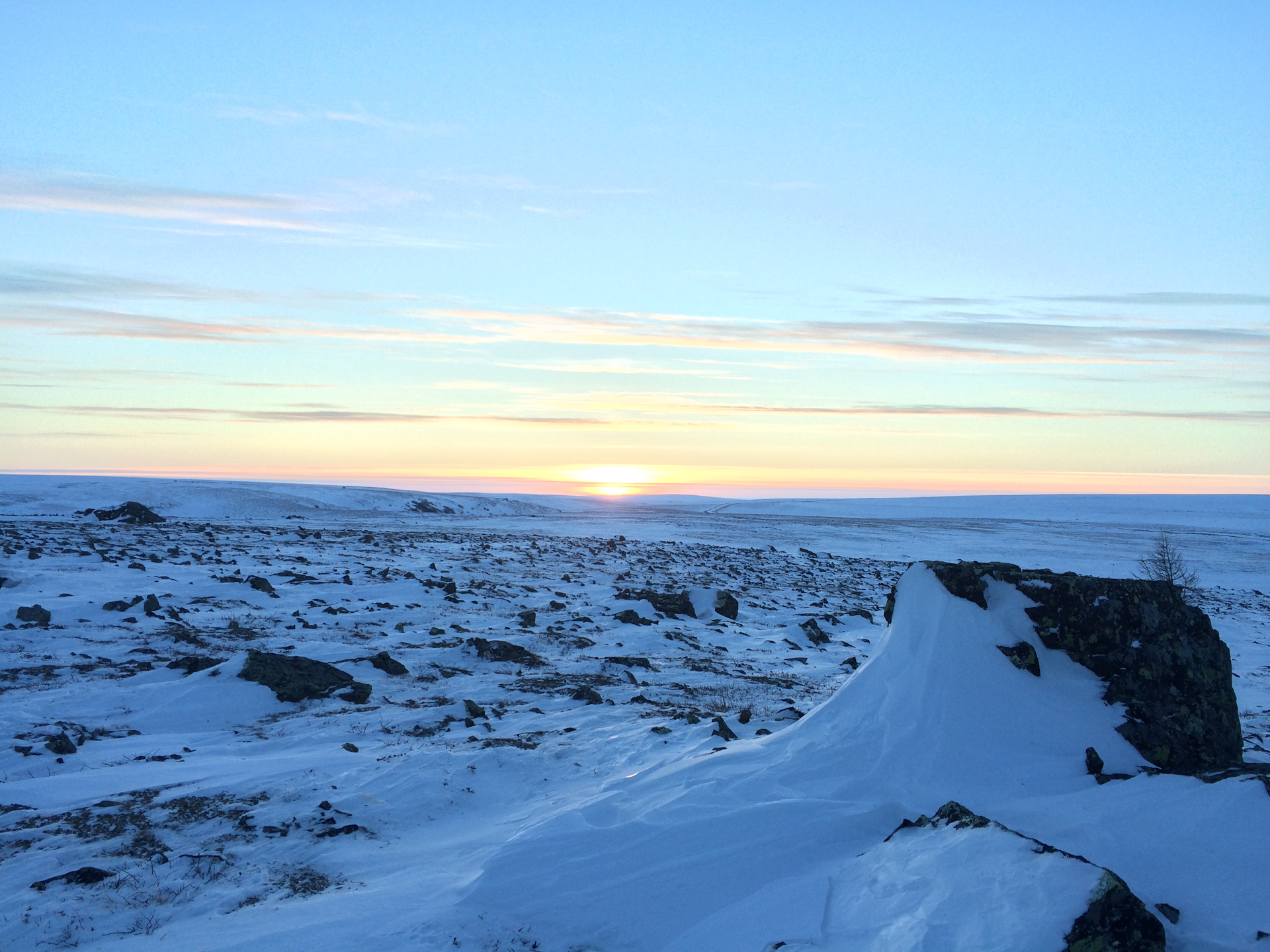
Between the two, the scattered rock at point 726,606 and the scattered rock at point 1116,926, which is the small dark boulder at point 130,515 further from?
the scattered rock at point 1116,926

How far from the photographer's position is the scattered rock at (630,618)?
16688 millimetres

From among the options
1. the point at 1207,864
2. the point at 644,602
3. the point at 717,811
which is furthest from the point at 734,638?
the point at 1207,864

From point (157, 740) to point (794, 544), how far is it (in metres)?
41.7

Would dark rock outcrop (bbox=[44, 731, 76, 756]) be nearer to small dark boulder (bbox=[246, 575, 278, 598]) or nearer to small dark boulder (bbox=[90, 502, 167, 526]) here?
small dark boulder (bbox=[246, 575, 278, 598])

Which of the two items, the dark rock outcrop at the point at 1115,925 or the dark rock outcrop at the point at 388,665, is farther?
the dark rock outcrop at the point at 388,665

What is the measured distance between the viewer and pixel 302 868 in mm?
5539

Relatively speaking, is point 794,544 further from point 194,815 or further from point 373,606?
point 194,815

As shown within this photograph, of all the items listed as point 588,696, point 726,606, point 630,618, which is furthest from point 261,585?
point 726,606

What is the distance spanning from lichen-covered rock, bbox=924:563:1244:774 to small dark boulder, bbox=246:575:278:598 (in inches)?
577

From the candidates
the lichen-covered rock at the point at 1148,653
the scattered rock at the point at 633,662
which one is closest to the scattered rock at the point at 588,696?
the scattered rock at the point at 633,662

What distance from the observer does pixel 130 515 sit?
36.8 meters

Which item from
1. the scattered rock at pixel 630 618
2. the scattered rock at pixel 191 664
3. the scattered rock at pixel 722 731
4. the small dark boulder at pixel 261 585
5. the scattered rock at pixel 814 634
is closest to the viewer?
the scattered rock at pixel 722 731

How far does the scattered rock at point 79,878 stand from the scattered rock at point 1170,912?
6729mm

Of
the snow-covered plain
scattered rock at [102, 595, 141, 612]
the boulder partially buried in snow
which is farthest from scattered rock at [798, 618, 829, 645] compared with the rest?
scattered rock at [102, 595, 141, 612]
